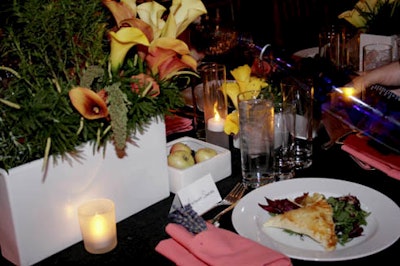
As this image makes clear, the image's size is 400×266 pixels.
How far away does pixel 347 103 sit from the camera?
132cm

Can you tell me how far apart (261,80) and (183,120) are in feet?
1.13

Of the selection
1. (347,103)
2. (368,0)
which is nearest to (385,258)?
(347,103)

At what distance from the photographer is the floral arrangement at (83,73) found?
92 centimetres

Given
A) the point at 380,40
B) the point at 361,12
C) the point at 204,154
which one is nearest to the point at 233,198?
the point at 204,154

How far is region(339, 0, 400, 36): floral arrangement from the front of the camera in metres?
1.94

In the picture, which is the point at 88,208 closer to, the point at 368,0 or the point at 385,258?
the point at 385,258

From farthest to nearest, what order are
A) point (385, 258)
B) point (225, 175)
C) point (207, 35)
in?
point (207, 35) → point (225, 175) → point (385, 258)

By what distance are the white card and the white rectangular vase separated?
0.25 ft

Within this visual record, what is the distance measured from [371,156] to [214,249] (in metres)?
0.55

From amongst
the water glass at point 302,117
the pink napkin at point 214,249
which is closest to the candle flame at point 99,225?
the pink napkin at point 214,249

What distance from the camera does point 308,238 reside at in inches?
38.5

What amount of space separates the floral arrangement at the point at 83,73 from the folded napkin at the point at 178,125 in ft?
1.42

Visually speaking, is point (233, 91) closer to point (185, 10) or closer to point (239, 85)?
point (239, 85)

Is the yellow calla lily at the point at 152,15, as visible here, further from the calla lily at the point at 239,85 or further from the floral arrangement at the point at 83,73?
the calla lily at the point at 239,85
